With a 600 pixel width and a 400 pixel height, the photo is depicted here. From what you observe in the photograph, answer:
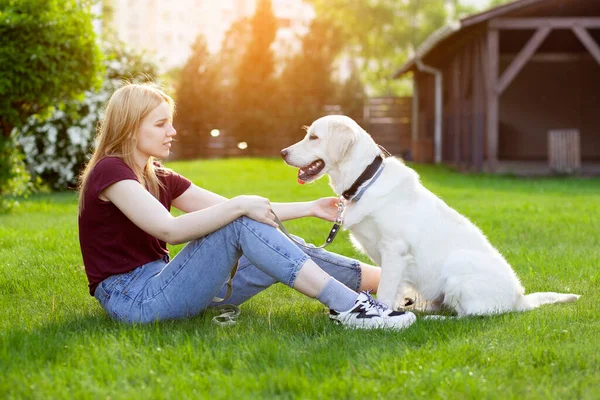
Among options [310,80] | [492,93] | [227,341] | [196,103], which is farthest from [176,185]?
[310,80]

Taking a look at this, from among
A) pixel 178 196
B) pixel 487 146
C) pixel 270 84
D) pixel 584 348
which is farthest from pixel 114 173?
pixel 270 84

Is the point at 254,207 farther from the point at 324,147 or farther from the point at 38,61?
the point at 38,61

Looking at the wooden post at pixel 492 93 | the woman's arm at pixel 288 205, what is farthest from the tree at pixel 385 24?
the woman's arm at pixel 288 205

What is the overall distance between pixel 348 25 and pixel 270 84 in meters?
21.2

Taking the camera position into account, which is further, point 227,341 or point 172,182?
point 172,182

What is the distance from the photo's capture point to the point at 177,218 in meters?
3.61

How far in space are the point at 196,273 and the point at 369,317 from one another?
888 mm

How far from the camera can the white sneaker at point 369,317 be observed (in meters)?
3.79

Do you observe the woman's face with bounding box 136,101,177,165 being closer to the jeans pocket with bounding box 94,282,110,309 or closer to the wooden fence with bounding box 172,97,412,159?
the jeans pocket with bounding box 94,282,110,309

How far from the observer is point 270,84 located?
29.5 m

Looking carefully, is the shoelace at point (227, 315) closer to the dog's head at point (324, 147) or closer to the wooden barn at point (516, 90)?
the dog's head at point (324, 147)

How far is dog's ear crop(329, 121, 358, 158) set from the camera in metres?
4.34

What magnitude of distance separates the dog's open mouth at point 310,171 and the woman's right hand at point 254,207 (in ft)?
2.87

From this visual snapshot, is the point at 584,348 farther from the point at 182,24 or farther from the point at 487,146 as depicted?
the point at 182,24
